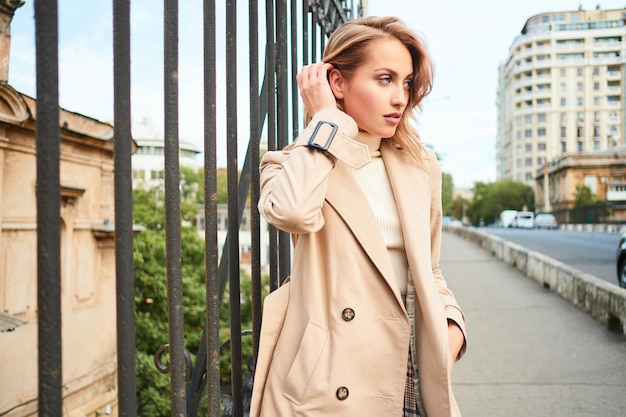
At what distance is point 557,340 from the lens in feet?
15.9

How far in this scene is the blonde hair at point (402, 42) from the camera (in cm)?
175

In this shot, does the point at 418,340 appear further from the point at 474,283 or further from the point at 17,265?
the point at 17,265

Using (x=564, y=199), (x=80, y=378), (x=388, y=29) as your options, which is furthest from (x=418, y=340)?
(x=564, y=199)

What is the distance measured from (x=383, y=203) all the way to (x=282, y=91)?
653 millimetres

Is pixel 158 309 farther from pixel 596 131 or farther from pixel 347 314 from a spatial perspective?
pixel 596 131

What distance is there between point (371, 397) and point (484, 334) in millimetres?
4015

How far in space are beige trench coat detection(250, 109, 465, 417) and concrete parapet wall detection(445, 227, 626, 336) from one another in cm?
384

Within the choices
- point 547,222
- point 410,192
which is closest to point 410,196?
point 410,192

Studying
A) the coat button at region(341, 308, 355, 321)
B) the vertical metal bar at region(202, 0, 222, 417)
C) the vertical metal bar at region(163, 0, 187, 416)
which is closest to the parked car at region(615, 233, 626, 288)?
the coat button at region(341, 308, 355, 321)

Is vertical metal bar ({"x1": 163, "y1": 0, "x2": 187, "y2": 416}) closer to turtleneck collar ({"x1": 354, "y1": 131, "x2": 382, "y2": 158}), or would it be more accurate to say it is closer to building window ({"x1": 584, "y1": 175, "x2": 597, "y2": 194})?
turtleneck collar ({"x1": 354, "y1": 131, "x2": 382, "y2": 158})

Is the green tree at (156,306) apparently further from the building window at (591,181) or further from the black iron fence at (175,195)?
the building window at (591,181)

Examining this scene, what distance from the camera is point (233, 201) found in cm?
179

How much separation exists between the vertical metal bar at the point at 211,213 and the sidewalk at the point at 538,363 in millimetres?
2089

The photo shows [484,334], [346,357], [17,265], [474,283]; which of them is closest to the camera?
[346,357]
